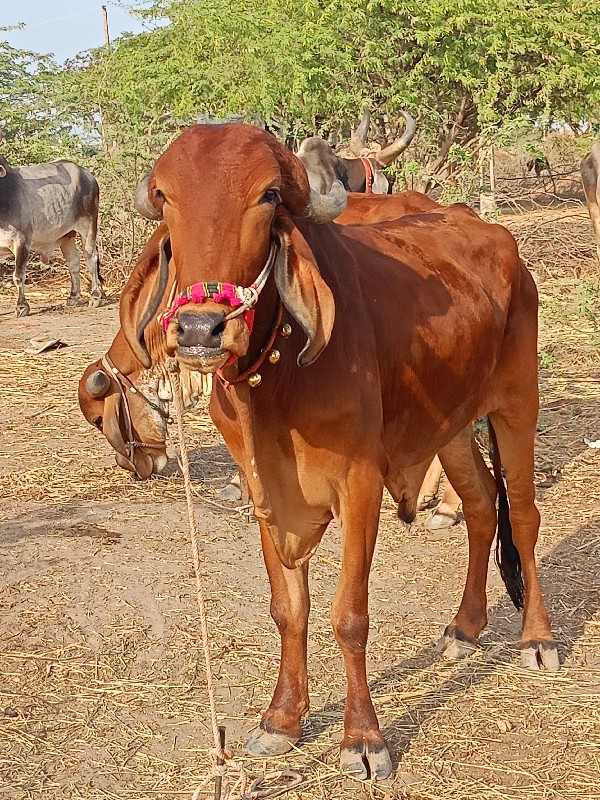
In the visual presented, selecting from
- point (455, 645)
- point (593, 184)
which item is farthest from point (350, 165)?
point (455, 645)

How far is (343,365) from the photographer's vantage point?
3.56 metres

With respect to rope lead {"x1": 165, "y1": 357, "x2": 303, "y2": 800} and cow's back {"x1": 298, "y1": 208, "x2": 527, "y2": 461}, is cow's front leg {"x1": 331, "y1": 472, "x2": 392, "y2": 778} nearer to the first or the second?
rope lead {"x1": 165, "y1": 357, "x2": 303, "y2": 800}

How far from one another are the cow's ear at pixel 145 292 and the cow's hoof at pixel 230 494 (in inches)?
139

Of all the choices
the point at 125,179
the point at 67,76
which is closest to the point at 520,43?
the point at 125,179

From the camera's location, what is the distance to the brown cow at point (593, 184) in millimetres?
13542

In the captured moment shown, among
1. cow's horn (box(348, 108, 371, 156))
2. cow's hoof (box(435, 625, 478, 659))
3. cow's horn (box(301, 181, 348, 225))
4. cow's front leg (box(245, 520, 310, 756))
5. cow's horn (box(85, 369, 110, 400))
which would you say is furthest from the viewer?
cow's horn (box(348, 108, 371, 156))

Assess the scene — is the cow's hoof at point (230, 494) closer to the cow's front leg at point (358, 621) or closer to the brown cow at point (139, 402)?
the brown cow at point (139, 402)

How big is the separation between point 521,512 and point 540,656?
2.11 feet

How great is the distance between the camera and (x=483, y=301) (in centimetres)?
453

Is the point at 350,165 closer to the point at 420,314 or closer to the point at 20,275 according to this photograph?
the point at 20,275

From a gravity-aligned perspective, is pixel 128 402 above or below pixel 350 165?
below

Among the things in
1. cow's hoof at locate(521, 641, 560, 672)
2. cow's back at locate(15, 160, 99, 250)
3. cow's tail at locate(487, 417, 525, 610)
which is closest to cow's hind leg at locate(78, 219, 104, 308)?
cow's back at locate(15, 160, 99, 250)

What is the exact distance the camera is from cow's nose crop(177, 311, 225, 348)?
2.76 meters

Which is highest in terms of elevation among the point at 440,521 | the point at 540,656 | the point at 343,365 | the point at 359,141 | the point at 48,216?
the point at 359,141
